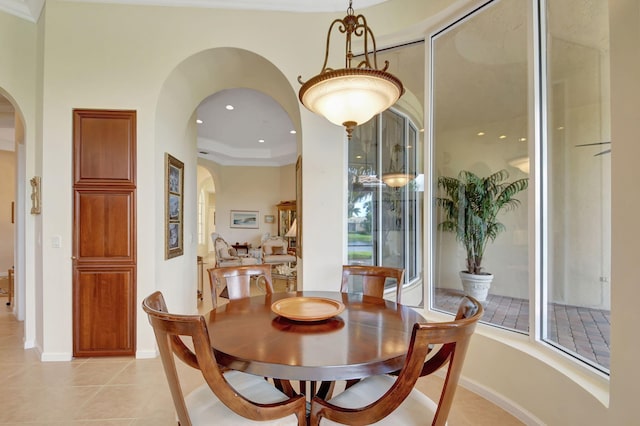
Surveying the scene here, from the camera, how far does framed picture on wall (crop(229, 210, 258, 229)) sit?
373 inches

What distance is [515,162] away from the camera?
2861 mm

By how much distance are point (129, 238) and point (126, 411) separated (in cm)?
145

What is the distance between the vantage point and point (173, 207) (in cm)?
347

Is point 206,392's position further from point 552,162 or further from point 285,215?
point 285,215

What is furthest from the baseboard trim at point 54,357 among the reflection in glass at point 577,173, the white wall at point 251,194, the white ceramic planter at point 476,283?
the white wall at point 251,194

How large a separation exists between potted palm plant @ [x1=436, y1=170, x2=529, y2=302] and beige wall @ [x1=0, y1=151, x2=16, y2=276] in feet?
27.3

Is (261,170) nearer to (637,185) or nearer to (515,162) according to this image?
(515,162)

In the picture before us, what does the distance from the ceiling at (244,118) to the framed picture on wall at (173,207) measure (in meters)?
1.58

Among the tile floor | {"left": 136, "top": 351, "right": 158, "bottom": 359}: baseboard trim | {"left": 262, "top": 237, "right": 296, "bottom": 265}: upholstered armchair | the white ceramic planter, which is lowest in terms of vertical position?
the tile floor

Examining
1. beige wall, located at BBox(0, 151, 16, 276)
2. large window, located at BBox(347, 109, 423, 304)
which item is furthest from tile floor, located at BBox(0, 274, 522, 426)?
beige wall, located at BBox(0, 151, 16, 276)

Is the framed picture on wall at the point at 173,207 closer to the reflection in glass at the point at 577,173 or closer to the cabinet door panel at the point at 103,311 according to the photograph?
the cabinet door panel at the point at 103,311

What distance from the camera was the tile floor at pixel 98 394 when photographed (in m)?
2.03

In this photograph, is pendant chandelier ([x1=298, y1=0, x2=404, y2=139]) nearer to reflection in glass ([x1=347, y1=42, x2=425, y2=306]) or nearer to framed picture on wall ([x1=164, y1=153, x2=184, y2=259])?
reflection in glass ([x1=347, y1=42, x2=425, y2=306])

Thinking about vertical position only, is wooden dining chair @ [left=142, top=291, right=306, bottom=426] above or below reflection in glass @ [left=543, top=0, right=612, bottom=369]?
below
